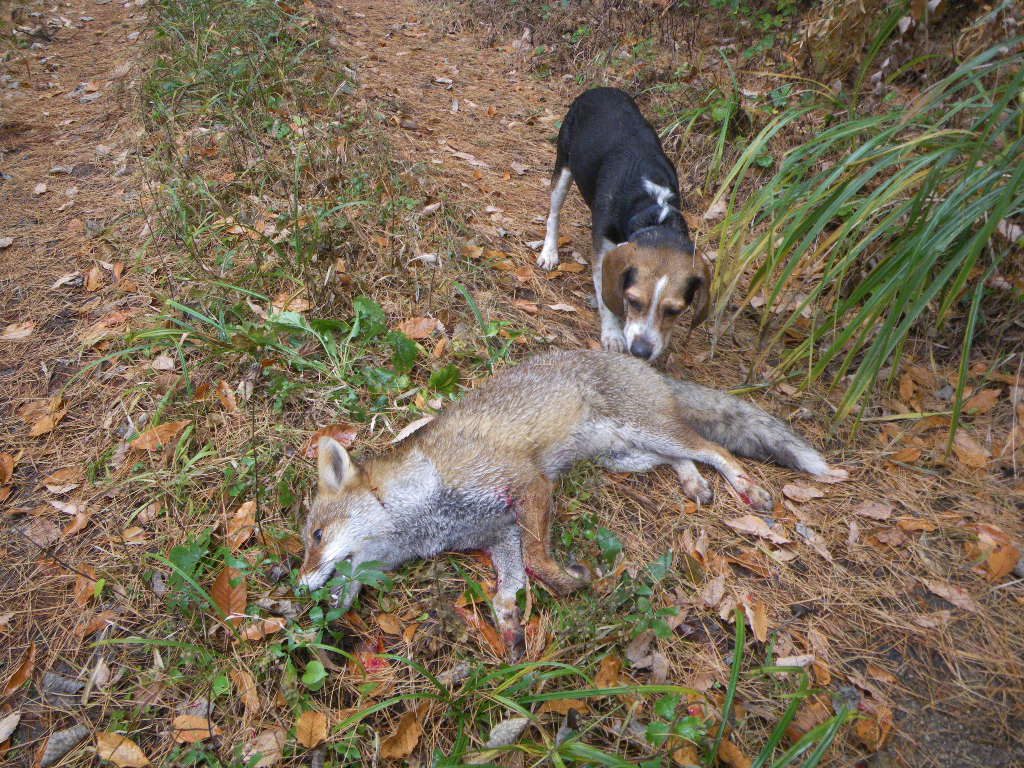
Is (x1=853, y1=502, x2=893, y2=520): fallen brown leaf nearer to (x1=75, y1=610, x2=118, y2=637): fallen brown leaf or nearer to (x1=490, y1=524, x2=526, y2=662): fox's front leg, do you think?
(x1=490, y1=524, x2=526, y2=662): fox's front leg

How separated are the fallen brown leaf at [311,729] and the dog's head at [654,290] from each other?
285cm

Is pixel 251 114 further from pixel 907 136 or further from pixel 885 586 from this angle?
pixel 885 586

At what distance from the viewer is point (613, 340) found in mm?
4492

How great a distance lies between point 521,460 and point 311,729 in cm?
157

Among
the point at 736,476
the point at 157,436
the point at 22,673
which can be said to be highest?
the point at 736,476

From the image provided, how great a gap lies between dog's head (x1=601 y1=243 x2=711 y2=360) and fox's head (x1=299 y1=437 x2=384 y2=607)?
2.11 m

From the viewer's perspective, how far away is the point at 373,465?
3143 millimetres

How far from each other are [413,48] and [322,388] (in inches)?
321

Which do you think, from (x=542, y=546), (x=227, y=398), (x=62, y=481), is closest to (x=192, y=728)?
(x=542, y=546)

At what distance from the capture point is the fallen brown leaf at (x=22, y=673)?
8.04 ft

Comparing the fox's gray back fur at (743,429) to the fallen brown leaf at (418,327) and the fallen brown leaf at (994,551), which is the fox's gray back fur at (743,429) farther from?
the fallen brown leaf at (418,327)

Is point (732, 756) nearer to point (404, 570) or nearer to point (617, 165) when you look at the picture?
point (404, 570)

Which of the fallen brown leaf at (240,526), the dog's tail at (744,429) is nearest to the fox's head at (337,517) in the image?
the fallen brown leaf at (240,526)

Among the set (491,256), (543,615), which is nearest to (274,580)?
(543,615)
